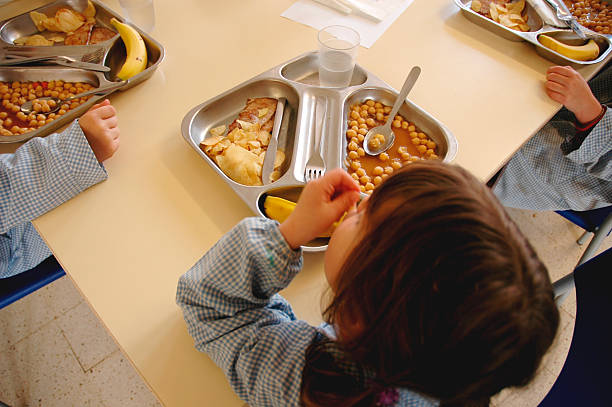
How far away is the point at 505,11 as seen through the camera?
1297 millimetres

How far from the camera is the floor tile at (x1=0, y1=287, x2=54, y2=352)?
4.73ft

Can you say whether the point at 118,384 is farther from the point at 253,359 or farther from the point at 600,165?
the point at 600,165

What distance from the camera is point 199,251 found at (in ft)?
2.52

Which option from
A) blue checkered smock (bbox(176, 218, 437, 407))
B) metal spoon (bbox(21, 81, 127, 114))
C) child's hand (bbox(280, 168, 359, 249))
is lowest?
blue checkered smock (bbox(176, 218, 437, 407))

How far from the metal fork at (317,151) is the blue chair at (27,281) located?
706 mm

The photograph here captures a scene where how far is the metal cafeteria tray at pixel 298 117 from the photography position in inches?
33.8

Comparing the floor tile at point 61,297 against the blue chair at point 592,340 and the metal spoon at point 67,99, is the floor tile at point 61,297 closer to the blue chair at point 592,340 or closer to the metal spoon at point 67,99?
the metal spoon at point 67,99

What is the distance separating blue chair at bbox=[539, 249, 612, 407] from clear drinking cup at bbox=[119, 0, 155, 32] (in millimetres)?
1271

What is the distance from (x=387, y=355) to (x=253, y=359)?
226 millimetres

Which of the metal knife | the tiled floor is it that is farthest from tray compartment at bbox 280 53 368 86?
the tiled floor

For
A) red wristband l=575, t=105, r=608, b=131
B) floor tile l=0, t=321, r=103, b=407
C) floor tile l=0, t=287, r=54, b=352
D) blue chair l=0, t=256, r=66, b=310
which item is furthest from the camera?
floor tile l=0, t=287, r=54, b=352

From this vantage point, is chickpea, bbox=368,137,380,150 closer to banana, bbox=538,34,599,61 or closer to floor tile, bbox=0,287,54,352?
banana, bbox=538,34,599,61

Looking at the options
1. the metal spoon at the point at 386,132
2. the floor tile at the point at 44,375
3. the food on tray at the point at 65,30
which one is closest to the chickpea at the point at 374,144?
the metal spoon at the point at 386,132

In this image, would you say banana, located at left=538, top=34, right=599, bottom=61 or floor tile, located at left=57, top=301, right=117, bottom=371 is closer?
banana, located at left=538, top=34, right=599, bottom=61
